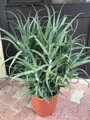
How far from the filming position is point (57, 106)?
172 centimetres

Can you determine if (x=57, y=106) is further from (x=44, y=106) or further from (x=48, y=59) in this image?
(x=48, y=59)

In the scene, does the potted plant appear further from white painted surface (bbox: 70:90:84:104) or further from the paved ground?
white painted surface (bbox: 70:90:84:104)

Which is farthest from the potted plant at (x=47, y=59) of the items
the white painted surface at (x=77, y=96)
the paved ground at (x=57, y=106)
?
the white painted surface at (x=77, y=96)

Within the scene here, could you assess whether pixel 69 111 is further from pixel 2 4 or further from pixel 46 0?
pixel 2 4

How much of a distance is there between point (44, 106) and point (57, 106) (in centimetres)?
26

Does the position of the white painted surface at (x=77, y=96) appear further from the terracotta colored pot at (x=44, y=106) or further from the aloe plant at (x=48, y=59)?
the aloe plant at (x=48, y=59)

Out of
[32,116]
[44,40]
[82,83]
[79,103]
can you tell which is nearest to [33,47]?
[44,40]

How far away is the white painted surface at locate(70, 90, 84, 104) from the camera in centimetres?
179

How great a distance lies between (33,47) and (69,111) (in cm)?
77

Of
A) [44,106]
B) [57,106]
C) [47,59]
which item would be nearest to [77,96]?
[57,106]

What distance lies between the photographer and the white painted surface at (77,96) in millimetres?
1795

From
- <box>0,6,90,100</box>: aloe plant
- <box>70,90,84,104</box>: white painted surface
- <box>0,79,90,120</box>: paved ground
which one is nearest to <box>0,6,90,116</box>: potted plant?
<box>0,6,90,100</box>: aloe plant

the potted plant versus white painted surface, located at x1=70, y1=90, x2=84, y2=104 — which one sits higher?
the potted plant

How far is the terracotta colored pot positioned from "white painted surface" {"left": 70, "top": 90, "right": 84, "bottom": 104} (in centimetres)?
32
